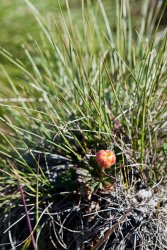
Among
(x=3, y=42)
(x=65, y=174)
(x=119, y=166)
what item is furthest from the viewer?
(x=3, y=42)

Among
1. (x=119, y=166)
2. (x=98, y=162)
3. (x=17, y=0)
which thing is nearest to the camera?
(x=98, y=162)

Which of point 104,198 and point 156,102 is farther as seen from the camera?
point 156,102

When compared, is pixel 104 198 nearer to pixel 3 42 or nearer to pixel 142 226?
pixel 142 226

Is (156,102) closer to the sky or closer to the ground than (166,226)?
closer to the sky

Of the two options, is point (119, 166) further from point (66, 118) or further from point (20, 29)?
point (20, 29)

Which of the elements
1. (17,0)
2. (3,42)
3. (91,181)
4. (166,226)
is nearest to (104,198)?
(91,181)

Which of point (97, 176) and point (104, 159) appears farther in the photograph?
point (97, 176)

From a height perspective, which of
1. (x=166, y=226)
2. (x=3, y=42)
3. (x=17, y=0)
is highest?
(x=17, y=0)

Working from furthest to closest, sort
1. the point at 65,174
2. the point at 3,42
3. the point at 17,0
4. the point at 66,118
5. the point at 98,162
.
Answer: the point at 17,0 → the point at 3,42 → the point at 66,118 → the point at 65,174 → the point at 98,162

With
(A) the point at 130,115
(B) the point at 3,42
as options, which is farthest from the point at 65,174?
(B) the point at 3,42
